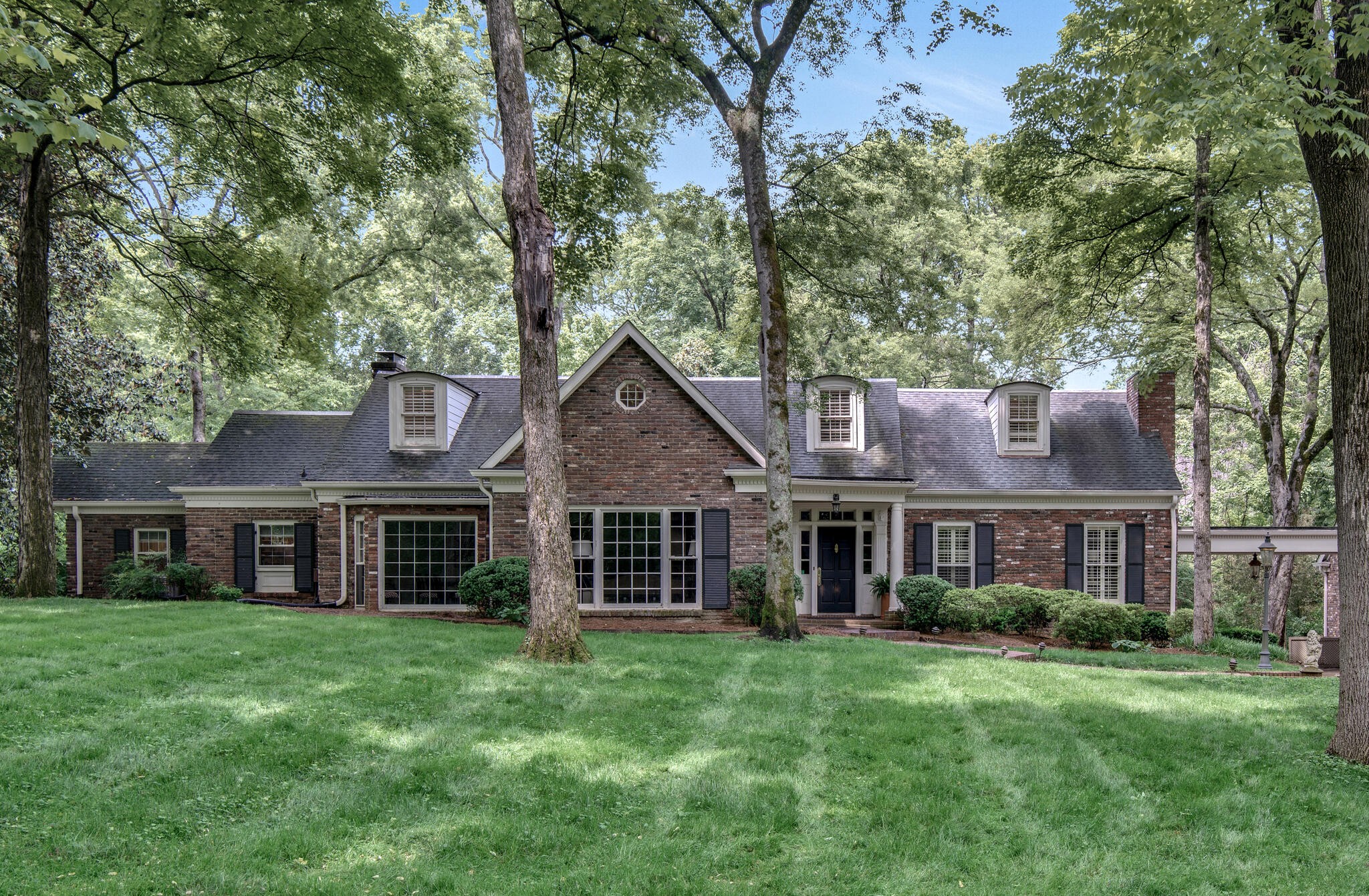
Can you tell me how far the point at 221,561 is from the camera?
18.6 m

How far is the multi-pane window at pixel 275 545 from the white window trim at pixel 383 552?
285 centimetres

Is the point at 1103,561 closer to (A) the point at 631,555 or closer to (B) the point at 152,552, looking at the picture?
(A) the point at 631,555

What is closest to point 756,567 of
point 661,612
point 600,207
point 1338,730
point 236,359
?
point 661,612

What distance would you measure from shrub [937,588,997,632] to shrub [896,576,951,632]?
0.45ft

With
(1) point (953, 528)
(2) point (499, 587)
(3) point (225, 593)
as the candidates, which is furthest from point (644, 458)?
(3) point (225, 593)

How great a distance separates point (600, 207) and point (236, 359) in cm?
902

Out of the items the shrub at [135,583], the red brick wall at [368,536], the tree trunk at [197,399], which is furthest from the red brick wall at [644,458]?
the tree trunk at [197,399]

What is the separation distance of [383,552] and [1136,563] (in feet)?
54.1

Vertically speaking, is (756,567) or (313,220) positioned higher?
(313,220)

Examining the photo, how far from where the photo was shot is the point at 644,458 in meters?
16.0

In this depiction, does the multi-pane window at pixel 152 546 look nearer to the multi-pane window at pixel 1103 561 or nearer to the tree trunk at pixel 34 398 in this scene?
the tree trunk at pixel 34 398

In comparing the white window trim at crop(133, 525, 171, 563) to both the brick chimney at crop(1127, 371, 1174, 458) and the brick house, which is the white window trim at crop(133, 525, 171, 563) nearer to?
the brick house

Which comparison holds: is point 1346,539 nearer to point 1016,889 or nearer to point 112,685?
point 1016,889

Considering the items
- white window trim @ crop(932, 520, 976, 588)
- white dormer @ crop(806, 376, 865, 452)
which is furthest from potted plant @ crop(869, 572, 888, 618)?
white dormer @ crop(806, 376, 865, 452)
